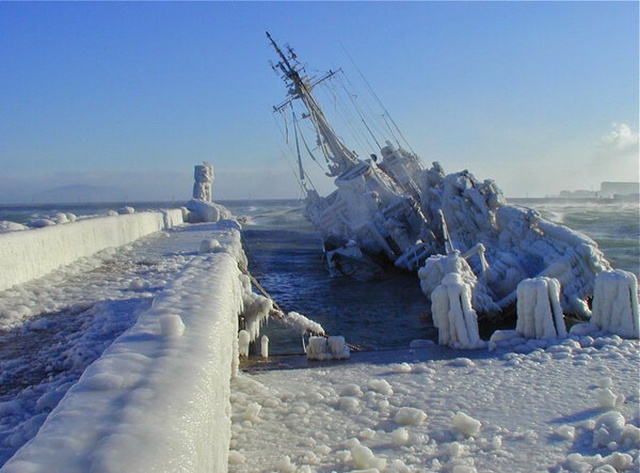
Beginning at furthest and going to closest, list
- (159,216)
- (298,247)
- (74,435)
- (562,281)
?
(298,247), (159,216), (562,281), (74,435)

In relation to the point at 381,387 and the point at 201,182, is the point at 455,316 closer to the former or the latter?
the point at 381,387

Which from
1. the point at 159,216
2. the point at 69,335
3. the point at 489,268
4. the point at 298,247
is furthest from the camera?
the point at 298,247

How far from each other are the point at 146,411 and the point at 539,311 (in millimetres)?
6752

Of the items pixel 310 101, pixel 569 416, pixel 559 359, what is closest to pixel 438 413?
pixel 569 416

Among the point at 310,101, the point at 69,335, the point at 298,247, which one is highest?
the point at 310,101

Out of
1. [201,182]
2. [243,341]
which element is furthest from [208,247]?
[201,182]

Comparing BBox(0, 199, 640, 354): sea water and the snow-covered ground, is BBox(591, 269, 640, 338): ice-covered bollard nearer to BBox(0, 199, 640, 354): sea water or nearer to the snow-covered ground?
the snow-covered ground

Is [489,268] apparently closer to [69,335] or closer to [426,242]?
[426,242]

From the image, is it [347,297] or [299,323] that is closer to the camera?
[299,323]

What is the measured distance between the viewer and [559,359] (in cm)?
675

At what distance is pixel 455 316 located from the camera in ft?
25.2

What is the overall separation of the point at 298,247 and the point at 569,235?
69.6 ft

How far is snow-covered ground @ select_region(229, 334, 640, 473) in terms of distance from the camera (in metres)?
3.93

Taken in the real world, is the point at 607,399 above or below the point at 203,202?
below
